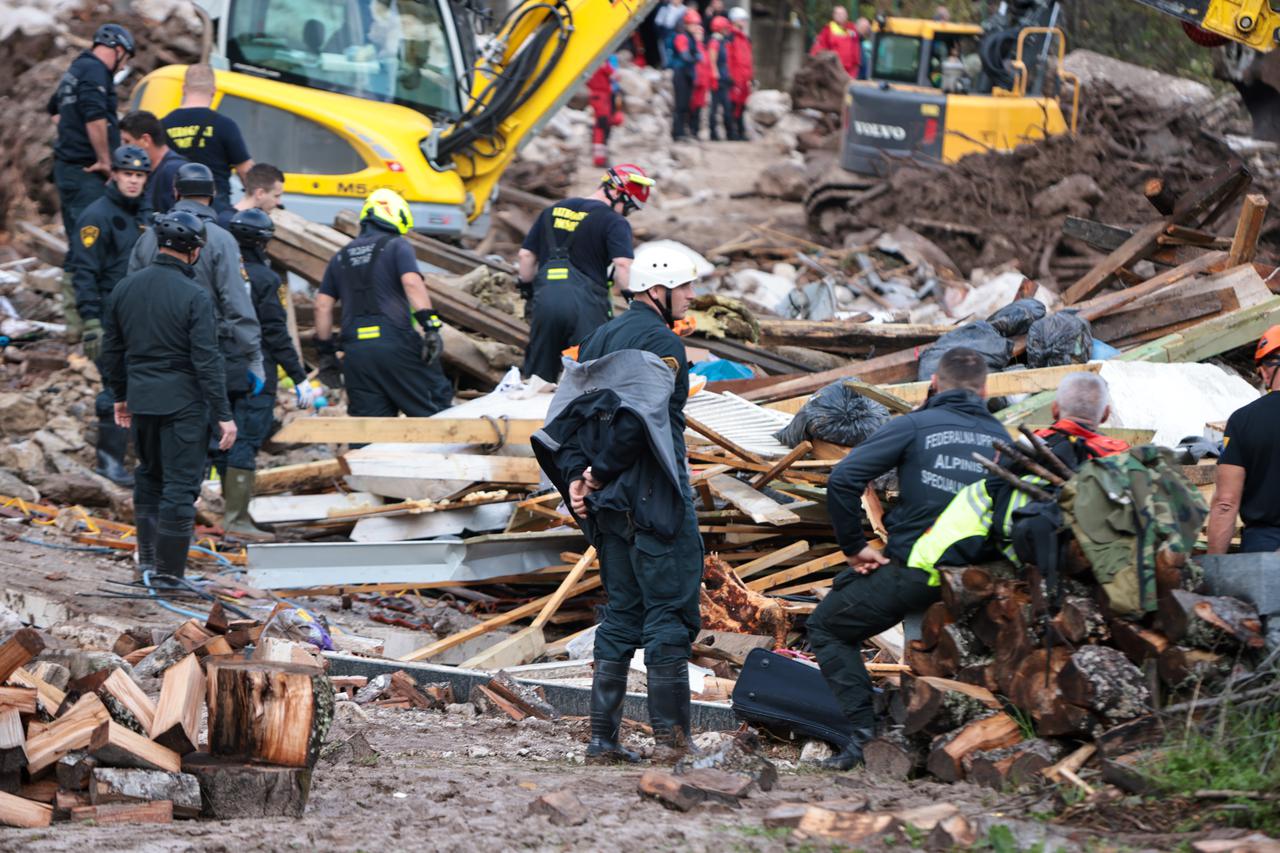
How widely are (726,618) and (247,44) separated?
27.0 feet

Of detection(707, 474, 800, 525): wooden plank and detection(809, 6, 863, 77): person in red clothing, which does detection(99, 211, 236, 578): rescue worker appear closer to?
detection(707, 474, 800, 525): wooden plank

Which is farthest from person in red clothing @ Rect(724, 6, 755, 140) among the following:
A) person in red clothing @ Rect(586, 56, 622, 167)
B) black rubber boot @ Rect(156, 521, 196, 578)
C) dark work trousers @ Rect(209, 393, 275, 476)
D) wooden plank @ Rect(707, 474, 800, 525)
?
black rubber boot @ Rect(156, 521, 196, 578)

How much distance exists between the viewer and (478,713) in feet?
21.2

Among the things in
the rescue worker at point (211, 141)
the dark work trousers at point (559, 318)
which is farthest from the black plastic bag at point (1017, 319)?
the rescue worker at point (211, 141)

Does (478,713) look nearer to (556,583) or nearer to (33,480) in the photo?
(556,583)

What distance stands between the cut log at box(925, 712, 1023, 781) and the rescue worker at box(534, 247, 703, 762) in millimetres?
1040

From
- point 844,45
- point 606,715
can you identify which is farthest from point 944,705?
point 844,45

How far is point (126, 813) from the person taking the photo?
438 cm

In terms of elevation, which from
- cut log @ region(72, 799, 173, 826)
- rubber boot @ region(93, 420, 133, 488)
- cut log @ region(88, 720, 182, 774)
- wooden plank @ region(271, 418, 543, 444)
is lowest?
rubber boot @ region(93, 420, 133, 488)

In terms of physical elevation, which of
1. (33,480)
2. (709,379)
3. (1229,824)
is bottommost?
(33,480)

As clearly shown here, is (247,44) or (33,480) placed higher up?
(247,44)

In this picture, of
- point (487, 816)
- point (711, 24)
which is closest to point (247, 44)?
point (487, 816)

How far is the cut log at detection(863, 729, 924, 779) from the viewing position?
17.2 feet

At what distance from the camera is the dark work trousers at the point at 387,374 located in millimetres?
9422
